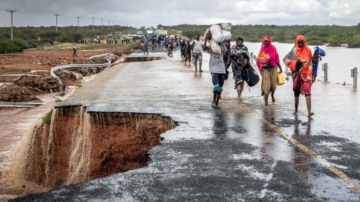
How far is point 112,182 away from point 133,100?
23.1ft

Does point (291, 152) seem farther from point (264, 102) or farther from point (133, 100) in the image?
point (133, 100)

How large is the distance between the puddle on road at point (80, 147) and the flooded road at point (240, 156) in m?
0.34

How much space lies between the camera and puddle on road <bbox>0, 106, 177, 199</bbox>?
388 inches

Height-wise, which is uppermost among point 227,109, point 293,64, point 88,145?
point 293,64

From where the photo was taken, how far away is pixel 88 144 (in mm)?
10367

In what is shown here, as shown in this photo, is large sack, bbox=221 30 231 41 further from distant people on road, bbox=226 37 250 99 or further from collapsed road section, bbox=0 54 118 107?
collapsed road section, bbox=0 54 118 107

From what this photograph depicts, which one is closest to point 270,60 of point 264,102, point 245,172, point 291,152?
point 264,102

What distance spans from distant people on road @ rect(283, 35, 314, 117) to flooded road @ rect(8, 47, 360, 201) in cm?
52

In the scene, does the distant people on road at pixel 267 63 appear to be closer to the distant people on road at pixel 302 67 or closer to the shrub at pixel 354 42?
the distant people on road at pixel 302 67

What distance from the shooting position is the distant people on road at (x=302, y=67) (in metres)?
10.2

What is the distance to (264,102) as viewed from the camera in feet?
40.5

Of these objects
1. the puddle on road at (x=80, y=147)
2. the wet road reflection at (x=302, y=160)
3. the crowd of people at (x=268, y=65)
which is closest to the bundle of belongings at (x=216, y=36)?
the crowd of people at (x=268, y=65)

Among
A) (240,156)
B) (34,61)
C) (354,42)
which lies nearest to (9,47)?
A: (34,61)

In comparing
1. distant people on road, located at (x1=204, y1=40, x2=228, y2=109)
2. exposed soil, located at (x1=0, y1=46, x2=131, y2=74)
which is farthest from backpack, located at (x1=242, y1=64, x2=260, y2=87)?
exposed soil, located at (x1=0, y1=46, x2=131, y2=74)
